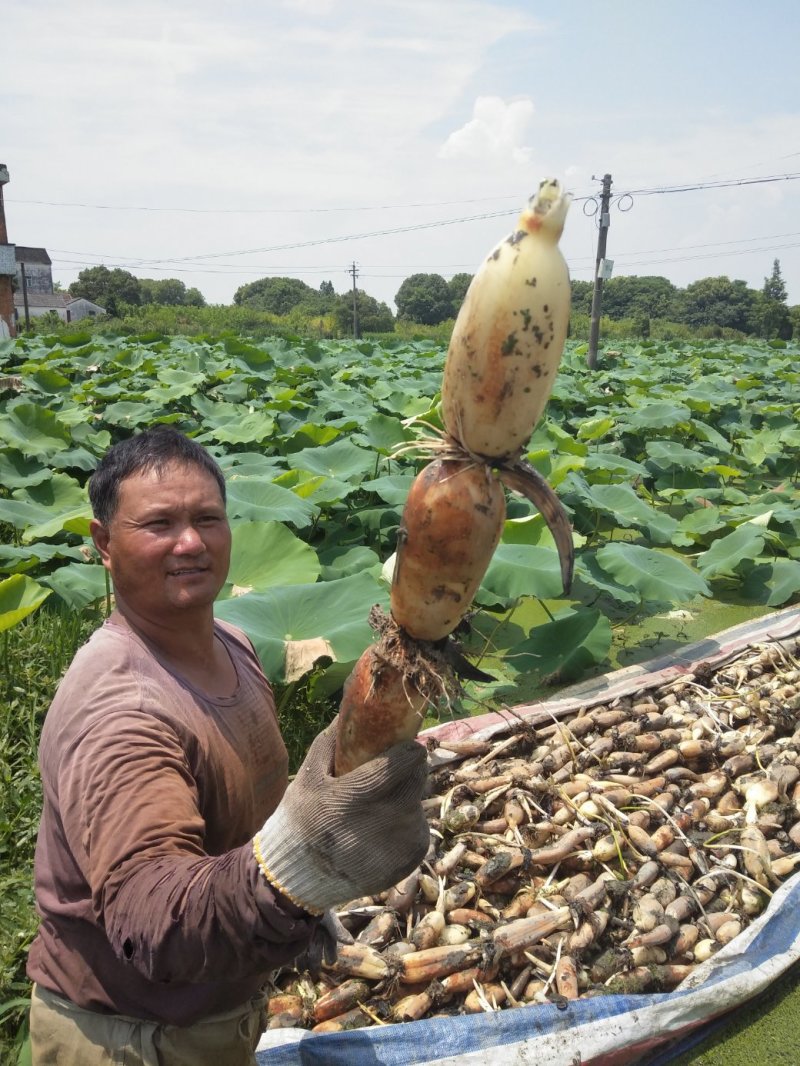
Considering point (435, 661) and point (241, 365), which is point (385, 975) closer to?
point (435, 661)

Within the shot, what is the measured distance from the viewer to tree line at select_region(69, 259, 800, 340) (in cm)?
3969

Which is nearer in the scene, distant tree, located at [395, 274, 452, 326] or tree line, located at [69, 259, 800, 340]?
tree line, located at [69, 259, 800, 340]

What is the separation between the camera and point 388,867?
104cm

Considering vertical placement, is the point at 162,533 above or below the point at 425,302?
above

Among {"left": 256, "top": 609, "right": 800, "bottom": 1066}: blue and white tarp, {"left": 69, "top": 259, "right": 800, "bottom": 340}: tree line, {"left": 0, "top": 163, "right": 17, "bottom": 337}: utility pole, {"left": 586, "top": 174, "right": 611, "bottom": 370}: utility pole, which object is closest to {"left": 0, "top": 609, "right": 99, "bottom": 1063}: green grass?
{"left": 256, "top": 609, "right": 800, "bottom": 1066}: blue and white tarp

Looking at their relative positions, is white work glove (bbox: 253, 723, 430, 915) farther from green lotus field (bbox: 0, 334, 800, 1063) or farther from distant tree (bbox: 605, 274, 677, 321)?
distant tree (bbox: 605, 274, 677, 321)

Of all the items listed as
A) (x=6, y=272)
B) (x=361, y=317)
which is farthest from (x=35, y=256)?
(x=6, y=272)

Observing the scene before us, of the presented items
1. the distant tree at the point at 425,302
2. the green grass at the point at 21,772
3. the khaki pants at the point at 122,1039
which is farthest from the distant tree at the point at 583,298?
the khaki pants at the point at 122,1039

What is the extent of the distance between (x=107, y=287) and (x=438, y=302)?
19.0 metres

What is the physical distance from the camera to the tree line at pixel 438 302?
39.7 m

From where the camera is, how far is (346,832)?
1.01m

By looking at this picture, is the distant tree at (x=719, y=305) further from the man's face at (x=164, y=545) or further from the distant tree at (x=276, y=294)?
the man's face at (x=164, y=545)

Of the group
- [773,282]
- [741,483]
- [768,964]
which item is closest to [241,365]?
[741,483]

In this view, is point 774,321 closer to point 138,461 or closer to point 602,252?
point 602,252
